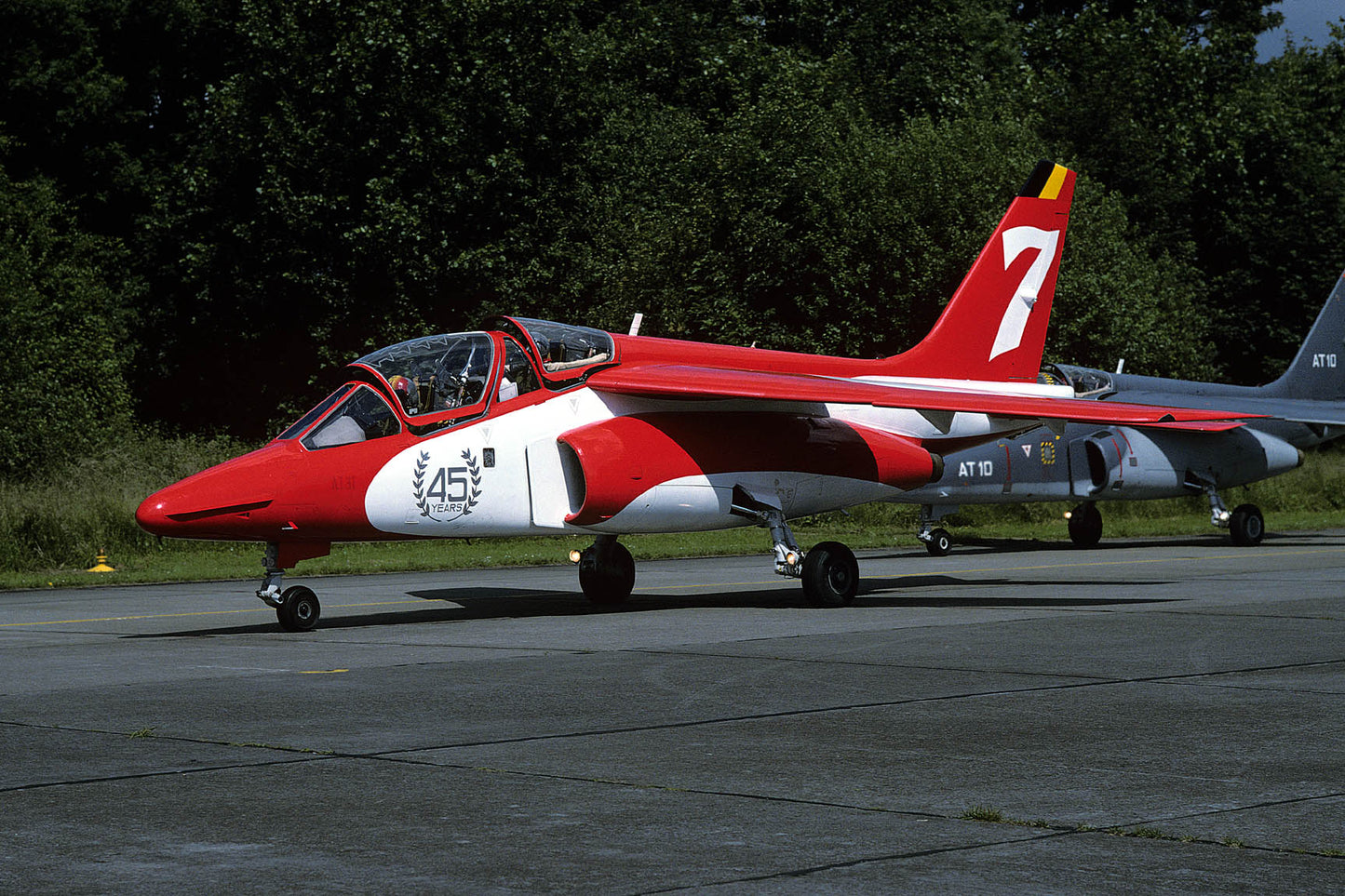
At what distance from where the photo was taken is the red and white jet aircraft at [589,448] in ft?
43.6

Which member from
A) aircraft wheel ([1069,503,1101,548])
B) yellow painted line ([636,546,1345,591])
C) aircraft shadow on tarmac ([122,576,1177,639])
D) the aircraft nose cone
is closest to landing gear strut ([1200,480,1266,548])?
yellow painted line ([636,546,1345,591])

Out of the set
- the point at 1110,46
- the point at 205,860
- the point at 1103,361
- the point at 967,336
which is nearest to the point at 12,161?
the point at 1103,361

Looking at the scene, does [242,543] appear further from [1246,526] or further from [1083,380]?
[1246,526]

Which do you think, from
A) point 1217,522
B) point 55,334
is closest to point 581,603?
point 1217,522

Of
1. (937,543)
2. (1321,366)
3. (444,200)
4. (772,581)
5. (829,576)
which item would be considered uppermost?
(444,200)

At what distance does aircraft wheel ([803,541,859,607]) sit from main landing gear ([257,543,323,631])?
4813 mm

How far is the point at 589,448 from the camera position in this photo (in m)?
14.5

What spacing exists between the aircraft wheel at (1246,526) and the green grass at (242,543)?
3071mm

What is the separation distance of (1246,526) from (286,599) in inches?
719

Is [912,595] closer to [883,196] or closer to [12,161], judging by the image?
[883,196]

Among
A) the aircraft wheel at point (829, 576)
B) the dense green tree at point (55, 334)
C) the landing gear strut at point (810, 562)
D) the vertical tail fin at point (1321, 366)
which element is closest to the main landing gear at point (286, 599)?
the landing gear strut at point (810, 562)

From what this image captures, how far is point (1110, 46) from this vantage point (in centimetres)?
5825

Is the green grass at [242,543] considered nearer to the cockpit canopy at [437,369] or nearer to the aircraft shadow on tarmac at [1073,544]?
the aircraft shadow on tarmac at [1073,544]

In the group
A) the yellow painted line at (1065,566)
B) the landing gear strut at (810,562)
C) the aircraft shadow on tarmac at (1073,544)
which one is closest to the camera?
the landing gear strut at (810,562)
